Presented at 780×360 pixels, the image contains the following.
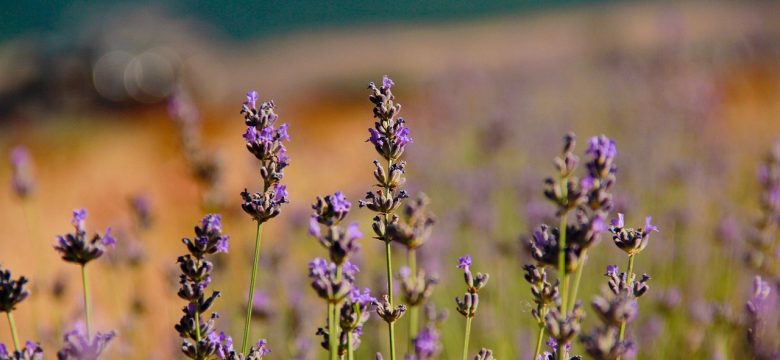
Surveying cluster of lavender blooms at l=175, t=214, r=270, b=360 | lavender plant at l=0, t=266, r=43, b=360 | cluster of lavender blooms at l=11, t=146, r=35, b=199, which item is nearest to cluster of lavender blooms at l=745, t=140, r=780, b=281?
cluster of lavender blooms at l=175, t=214, r=270, b=360

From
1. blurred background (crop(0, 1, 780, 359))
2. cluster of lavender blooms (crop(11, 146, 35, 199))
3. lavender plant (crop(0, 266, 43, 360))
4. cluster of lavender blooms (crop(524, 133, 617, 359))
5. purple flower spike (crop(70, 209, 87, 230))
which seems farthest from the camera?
blurred background (crop(0, 1, 780, 359))

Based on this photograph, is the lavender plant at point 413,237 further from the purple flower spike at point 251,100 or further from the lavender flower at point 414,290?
the purple flower spike at point 251,100

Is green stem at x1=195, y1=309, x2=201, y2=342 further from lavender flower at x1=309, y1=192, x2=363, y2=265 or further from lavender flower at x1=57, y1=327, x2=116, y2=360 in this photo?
lavender flower at x1=309, y1=192, x2=363, y2=265

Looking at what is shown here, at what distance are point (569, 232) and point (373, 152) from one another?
5808 mm

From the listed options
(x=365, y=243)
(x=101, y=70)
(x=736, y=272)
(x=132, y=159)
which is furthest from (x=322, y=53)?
(x=736, y=272)

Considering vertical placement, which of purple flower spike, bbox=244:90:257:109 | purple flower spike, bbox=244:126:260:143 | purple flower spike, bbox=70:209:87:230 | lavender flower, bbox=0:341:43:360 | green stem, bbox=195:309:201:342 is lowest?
lavender flower, bbox=0:341:43:360

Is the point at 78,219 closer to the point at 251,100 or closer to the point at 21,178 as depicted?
the point at 251,100

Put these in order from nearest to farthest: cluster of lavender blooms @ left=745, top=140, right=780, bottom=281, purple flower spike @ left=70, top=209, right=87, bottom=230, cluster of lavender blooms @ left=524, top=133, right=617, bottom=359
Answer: cluster of lavender blooms @ left=524, top=133, right=617, bottom=359
purple flower spike @ left=70, top=209, right=87, bottom=230
cluster of lavender blooms @ left=745, top=140, right=780, bottom=281

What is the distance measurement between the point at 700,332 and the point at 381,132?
1768 mm

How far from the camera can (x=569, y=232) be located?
1.27 metres

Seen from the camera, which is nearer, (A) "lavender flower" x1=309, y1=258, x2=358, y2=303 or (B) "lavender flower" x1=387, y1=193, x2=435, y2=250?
(A) "lavender flower" x1=309, y1=258, x2=358, y2=303

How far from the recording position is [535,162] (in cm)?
534

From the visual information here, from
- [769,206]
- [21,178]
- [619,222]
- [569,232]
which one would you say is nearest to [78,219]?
[569,232]

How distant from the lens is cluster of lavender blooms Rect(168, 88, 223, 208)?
8.16ft
